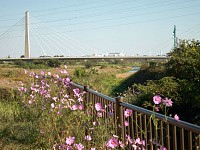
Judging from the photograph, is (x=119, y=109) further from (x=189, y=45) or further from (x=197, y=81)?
(x=189, y=45)

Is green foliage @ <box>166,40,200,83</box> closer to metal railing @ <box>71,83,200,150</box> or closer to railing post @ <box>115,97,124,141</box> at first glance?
metal railing @ <box>71,83,200,150</box>

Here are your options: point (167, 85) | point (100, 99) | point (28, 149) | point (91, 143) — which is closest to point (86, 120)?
point (91, 143)

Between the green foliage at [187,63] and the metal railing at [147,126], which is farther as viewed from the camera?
the green foliage at [187,63]

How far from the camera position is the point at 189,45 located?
7781 mm

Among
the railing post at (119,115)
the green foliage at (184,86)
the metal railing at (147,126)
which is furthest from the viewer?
the green foliage at (184,86)

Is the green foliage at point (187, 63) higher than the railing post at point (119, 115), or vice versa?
the green foliage at point (187, 63)

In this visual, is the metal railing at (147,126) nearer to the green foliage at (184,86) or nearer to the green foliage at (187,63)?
the green foliage at (184,86)

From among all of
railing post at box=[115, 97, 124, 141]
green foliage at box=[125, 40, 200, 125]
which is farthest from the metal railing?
green foliage at box=[125, 40, 200, 125]

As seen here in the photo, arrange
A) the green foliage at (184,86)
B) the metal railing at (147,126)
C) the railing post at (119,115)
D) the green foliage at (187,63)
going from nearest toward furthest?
1. the metal railing at (147,126)
2. the railing post at (119,115)
3. the green foliage at (184,86)
4. the green foliage at (187,63)

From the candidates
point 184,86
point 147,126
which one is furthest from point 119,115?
point 184,86

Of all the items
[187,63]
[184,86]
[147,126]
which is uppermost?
[187,63]

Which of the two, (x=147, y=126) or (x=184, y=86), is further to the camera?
(x=184, y=86)

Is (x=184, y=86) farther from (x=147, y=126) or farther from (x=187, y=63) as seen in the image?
(x=147, y=126)

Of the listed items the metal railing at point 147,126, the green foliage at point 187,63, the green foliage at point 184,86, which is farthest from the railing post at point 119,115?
the green foliage at point 187,63
